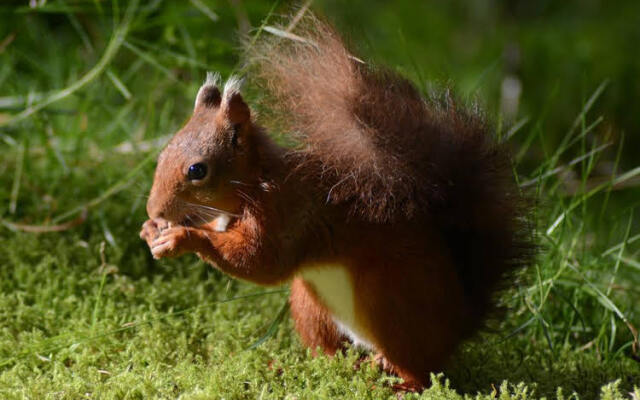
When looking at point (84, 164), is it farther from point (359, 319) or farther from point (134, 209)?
point (359, 319)

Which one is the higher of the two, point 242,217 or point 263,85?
point 263,85

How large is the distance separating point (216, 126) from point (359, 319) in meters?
0.63

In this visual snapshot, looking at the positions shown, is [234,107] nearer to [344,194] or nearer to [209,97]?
[209,97]

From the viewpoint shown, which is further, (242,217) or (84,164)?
(84,164)

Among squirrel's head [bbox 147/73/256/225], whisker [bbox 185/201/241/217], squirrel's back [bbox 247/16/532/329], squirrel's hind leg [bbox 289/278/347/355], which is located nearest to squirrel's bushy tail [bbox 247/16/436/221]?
squirrel's back [bbox 247/16/532/329]

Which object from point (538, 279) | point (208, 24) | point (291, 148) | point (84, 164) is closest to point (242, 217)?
point (291, 148)

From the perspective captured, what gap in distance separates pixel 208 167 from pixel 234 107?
0.17m

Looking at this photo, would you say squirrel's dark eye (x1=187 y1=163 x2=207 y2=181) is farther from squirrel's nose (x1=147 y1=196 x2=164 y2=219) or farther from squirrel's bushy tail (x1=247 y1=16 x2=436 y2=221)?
squirrel's bushy tail (x1=247 y1=16 x2=436 y2=221)

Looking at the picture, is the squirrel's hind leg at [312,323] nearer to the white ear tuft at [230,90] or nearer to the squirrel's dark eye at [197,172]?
the squirrel's dark eye at [197,172]

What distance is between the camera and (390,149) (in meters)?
2.08

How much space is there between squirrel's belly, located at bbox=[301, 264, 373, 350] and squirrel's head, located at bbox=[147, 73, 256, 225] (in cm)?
28

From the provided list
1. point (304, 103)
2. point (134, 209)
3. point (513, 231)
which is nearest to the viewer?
point (304, 103)

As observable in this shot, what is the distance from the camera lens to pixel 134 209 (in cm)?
321

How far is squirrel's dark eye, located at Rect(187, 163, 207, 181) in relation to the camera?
212cm
